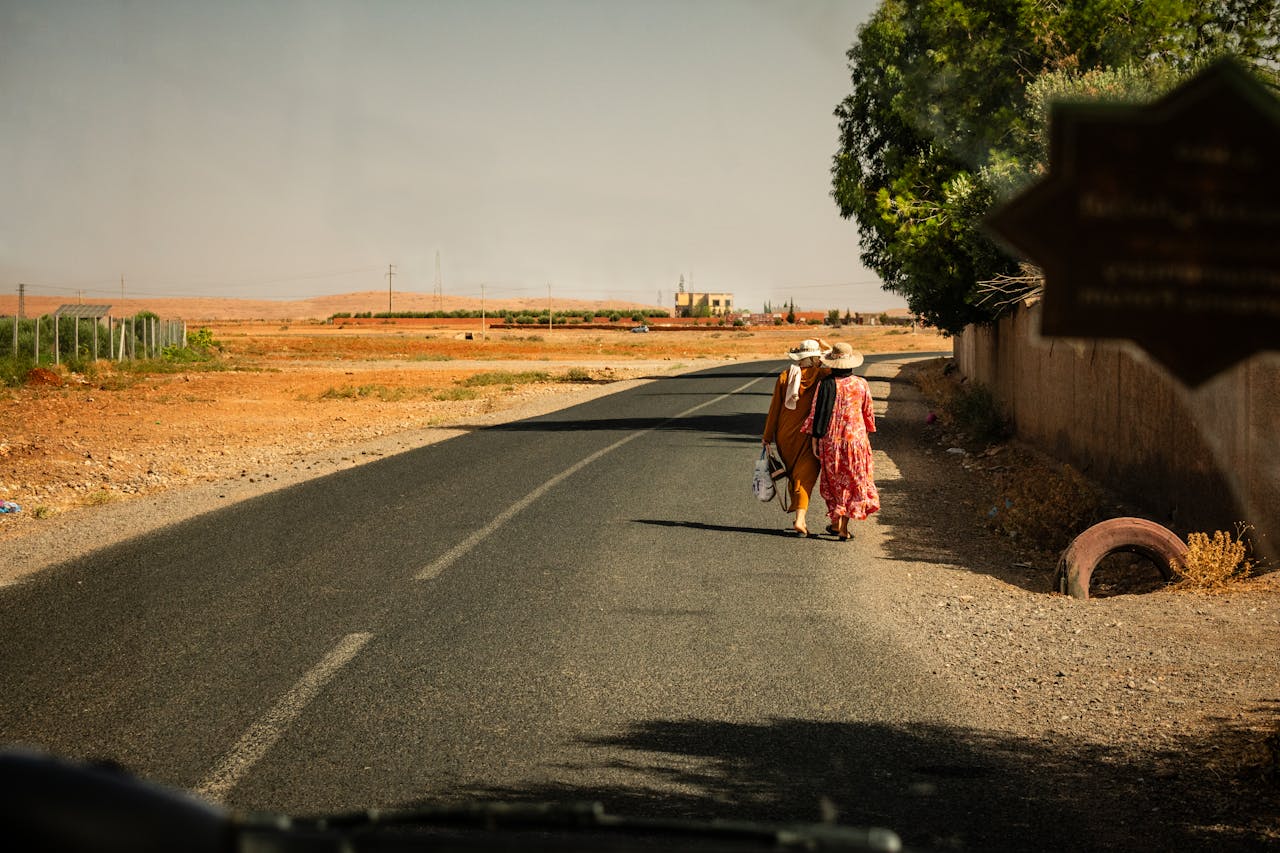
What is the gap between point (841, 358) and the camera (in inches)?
437

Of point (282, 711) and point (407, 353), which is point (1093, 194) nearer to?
point (282, 711)

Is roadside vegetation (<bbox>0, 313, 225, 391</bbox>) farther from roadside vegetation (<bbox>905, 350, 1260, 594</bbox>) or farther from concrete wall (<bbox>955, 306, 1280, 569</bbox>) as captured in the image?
concrete wall (<bbox>955, 306, 1280, 569</bbox>)

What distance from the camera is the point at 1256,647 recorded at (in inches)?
280

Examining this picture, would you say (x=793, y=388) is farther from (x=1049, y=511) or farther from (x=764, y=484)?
(x=1049, y=511)

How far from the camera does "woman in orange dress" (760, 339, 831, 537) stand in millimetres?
11352

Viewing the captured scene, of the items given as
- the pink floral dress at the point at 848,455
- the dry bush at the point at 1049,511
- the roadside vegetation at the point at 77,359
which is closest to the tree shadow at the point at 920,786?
the pink floral dress at the point at 848,455

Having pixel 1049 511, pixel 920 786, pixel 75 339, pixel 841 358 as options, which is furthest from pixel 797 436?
pixel 75 339

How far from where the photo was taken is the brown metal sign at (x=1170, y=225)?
1949 mm

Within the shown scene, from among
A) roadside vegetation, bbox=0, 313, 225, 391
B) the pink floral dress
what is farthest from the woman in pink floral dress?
roadside vegetation, bbox=0, 313, 225, 391

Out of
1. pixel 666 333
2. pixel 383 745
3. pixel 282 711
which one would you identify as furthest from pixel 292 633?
pixel 666 333

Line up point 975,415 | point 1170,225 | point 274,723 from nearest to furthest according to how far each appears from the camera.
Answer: point 1170,225, point 274,723, point 975,415

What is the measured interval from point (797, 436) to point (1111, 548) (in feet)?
11.1

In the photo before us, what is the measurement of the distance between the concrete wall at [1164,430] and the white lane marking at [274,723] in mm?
4709

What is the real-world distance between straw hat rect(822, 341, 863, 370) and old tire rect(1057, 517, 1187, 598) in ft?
9.18
